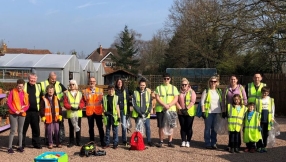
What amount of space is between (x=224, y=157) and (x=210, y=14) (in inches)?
497

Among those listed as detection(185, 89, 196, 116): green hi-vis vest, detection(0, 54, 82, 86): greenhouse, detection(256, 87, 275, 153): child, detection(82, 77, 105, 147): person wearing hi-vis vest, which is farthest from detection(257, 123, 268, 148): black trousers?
detection(0, 54, 82, 86): greenhouse

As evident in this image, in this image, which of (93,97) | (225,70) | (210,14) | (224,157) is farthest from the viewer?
(225,70)

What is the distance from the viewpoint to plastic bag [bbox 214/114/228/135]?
8523 millimetres

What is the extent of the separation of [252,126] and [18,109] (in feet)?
17.6

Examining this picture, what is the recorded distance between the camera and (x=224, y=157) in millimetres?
7738

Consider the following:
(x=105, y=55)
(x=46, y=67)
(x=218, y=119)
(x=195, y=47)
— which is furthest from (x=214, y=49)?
(x=105, y=55)

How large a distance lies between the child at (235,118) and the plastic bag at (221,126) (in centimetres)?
30

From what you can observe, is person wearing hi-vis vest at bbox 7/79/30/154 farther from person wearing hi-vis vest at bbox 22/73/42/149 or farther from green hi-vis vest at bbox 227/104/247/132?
green hi-vis vest at bbox 227/104/247/132

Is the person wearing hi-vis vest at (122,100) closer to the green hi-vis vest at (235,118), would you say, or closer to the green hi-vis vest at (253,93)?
the green hi-vis vest at (235,118)

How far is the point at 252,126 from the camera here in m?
8.19

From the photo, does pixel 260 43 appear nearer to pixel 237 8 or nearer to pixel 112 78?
pixel 237 8

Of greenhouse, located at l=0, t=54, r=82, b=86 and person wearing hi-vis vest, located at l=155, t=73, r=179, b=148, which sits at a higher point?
greenhouse, located at l=0, t=54, r=82, b=86

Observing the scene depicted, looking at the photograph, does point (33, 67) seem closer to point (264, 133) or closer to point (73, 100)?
point (73, 100)

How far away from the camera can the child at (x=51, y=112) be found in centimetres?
863
